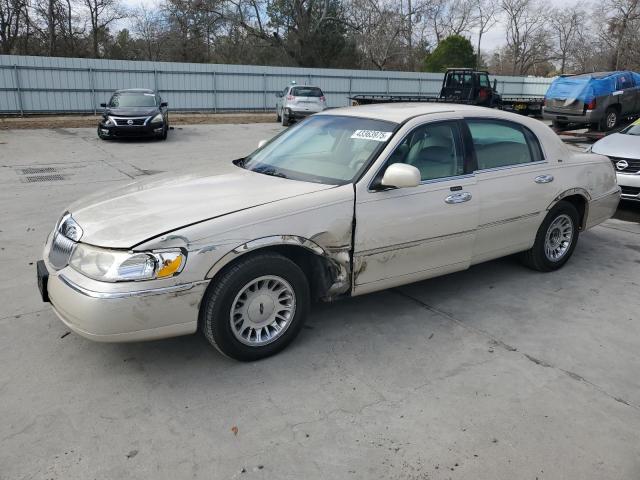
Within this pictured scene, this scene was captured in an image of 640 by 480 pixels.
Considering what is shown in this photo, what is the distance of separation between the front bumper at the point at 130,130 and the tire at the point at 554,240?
13.1 m

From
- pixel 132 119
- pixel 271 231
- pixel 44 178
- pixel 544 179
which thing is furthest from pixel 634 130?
pixel 132 119

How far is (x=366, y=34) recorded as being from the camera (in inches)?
1884

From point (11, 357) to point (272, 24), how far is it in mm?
42624

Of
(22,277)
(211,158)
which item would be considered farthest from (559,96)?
(22,277)

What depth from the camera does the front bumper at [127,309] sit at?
9.78 ft

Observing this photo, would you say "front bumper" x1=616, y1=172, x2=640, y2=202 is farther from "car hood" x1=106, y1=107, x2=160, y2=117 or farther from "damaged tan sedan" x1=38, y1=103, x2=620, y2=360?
"car hood" x1=106, y1=107, x2=160, y2=117

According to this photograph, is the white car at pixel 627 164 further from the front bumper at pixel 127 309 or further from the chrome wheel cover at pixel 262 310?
the front bumper at pixel 127 309

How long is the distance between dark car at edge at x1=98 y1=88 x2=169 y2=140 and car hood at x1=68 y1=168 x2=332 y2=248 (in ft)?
40.7

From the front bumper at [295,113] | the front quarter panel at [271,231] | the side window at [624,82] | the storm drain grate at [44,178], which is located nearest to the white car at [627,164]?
the front quarter panel at [271,231]

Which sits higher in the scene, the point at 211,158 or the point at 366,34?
the point at 366,34

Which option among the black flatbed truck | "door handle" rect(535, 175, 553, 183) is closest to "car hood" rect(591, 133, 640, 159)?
"door handle" rect(535, 175, 553, 183)

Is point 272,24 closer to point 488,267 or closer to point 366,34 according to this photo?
point 366,34

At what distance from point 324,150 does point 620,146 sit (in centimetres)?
597

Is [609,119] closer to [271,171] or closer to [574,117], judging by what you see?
[574,117]
